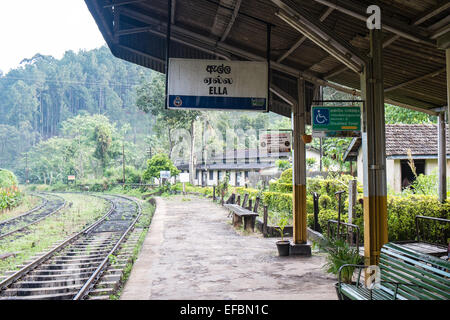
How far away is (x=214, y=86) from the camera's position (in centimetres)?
635

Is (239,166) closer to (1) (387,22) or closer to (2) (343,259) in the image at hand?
(2) (343,259)

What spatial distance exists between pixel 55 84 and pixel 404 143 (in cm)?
10327

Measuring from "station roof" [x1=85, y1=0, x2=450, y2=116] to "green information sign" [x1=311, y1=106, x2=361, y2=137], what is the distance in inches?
27.1

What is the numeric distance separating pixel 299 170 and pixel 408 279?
4511mm

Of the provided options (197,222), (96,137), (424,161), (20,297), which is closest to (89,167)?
(96,137)

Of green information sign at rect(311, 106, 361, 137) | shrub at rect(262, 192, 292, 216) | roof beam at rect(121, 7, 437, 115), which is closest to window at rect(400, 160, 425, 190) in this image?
shrub at rect(262, 192, 292, 216)

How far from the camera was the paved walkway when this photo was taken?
5613 millimetres

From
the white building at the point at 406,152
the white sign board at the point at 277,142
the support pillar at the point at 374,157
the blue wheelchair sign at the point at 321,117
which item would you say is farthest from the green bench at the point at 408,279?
the white building at the point at 406,152

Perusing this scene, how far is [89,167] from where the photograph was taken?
57.8m

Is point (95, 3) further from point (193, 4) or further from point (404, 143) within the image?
point (404, 143)

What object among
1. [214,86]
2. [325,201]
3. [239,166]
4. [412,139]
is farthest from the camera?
[239,166]

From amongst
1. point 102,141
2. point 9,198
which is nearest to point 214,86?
point 9,198

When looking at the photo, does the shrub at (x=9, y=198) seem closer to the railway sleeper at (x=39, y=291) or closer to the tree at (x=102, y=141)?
→ the railway sleeper at (x=39, y=291)

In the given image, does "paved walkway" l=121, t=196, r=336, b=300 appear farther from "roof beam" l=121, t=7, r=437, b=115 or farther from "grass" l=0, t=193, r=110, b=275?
"roof beam" l=121, t=7, r=437, b=115
